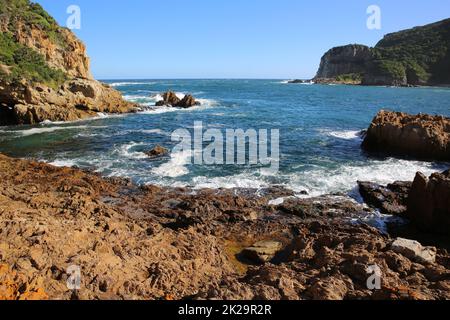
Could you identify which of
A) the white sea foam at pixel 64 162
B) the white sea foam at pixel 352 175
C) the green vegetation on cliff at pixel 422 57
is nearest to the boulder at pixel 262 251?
the white sea foam at pixel 352 175

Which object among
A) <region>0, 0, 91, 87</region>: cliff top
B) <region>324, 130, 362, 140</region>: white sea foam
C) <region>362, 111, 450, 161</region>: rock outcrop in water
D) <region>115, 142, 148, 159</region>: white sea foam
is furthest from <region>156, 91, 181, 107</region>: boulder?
<region>362, 111, 450, 161</region>: rock outcrop in water

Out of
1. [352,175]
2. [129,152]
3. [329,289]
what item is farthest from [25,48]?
[329,289]

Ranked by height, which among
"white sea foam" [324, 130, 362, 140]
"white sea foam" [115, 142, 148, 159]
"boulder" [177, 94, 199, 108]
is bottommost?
"white sea foam" [115, 142, 148, 159]

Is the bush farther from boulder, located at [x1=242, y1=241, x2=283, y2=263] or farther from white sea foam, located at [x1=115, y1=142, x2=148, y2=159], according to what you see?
boulder, located at [x1=242, y1=241, x2=283, y2=263]

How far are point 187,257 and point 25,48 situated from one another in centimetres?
4332

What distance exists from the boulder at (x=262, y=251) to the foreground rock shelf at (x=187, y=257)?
69 mm

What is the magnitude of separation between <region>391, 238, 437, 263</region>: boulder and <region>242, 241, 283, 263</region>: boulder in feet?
12.3

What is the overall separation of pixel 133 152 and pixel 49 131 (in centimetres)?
1214

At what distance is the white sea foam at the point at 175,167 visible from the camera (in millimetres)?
22641

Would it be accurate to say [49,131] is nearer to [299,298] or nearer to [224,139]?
[224,139]

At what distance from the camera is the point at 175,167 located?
2384 cm

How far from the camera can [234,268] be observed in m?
11.0

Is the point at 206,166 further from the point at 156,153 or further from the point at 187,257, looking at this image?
the point at 187,257

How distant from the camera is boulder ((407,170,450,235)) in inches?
583
